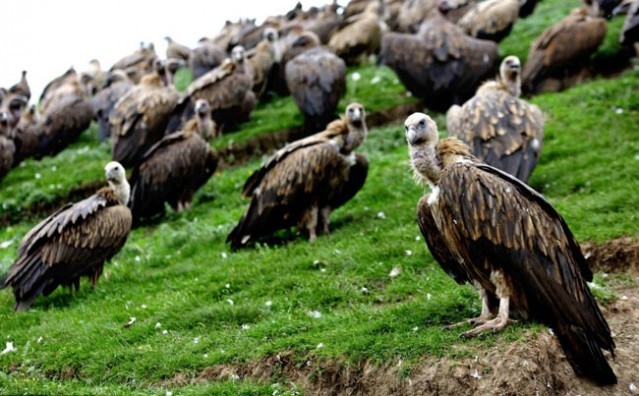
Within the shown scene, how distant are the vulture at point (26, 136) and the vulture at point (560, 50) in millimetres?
9662

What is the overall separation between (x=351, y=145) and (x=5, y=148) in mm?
7893

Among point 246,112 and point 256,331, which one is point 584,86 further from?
point 256,331

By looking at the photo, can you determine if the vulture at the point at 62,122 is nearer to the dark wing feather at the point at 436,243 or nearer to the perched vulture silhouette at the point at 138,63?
the perched vulture silhouette at the point at 138,63

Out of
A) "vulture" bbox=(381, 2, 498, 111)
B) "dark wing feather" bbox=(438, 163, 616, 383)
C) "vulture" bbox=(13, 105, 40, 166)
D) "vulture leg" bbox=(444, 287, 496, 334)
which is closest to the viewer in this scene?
"dark wing feather" bbox=(438, 163, 616, 383)

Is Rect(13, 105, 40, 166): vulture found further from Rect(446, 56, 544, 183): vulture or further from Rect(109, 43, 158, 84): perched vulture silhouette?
Rect(446, 56, 544, 183): vulture

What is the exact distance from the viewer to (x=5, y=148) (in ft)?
51.7

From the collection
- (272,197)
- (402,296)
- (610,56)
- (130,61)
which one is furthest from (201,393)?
(130,61)

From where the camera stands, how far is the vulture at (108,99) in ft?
60.8

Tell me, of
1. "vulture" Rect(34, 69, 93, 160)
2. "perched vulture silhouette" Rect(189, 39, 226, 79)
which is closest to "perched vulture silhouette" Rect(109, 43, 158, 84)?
"perched vulture silhouette" Rect(189, 39, 226, 79)

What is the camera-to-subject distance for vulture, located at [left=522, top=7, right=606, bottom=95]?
15.7 meters

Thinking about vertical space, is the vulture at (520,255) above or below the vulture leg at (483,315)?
above

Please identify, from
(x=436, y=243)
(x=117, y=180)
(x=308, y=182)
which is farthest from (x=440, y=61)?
(x=436, y=243)

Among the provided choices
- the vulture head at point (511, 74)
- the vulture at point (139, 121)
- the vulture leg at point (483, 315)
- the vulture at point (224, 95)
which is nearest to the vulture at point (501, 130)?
the vulture head at point (511, 74)

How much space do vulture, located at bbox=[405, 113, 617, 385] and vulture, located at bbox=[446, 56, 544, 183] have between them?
317cm
